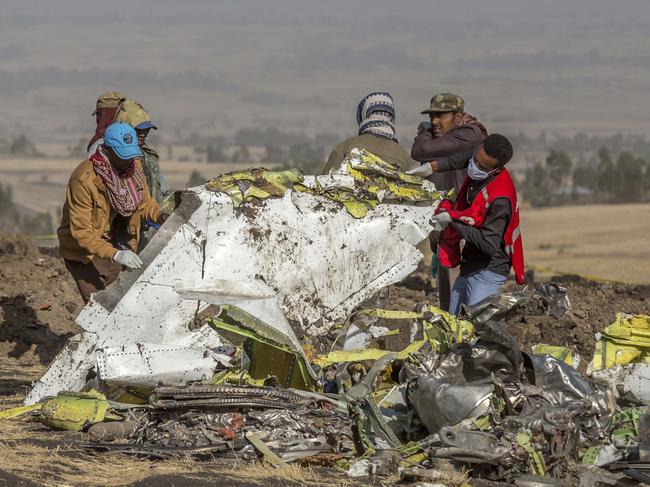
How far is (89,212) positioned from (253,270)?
1179 mm

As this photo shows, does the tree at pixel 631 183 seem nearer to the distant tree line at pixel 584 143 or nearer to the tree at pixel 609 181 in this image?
the tree at pixel 609 181

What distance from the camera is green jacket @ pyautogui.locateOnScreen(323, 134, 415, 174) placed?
1016 cm

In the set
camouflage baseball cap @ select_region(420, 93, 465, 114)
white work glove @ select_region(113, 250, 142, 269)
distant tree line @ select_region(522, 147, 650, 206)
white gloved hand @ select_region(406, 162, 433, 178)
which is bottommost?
distant tree line @ select_region(522, 147, 650, 206)

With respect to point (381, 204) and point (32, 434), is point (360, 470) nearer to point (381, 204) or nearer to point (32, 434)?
point (32, 434)

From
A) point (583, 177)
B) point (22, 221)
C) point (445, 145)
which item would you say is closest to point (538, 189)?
point (583, 177)

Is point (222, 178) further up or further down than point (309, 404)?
further up

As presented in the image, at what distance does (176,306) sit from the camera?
28.7ft

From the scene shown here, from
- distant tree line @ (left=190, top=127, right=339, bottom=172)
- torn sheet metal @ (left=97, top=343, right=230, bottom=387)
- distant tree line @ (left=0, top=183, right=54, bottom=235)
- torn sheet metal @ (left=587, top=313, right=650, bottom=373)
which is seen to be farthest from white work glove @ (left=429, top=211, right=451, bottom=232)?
distant tree line @ (left=190, top=127, right=339, bottom=172)

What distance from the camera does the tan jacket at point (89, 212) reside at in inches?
357

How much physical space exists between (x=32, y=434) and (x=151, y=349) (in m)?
0.85

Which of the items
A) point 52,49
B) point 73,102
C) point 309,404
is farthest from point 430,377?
point 52,49

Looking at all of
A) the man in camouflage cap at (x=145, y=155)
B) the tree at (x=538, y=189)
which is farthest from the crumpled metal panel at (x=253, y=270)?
the tree at (x=538, y=189)

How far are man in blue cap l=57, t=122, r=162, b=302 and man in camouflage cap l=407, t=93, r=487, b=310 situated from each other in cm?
199

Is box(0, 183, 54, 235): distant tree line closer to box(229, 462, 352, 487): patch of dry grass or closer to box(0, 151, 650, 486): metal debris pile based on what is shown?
box(0, 151, 650, 486): metal debris pile
